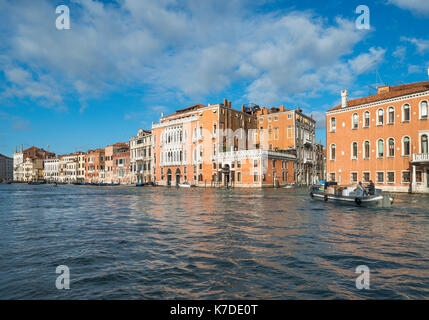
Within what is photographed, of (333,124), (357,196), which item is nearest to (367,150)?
(333,124)

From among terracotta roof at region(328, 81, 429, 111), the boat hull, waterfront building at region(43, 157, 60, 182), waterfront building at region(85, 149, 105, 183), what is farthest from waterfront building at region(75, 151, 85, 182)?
the boat hull

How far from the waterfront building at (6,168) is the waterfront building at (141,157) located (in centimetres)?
10270

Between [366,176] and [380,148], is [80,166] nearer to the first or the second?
[366,176]

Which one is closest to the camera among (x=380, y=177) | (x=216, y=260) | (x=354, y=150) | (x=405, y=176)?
(x=216, y=260)

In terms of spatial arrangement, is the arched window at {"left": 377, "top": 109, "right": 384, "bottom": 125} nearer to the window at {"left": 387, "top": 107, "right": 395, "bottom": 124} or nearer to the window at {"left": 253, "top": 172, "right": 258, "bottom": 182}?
the window at {"left": 387, "top": 107, "right": 395, "bottom": 124}

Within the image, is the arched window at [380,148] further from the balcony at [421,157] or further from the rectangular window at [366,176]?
the balcony at [421,157]

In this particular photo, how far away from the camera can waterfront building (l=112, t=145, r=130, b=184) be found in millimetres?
73062

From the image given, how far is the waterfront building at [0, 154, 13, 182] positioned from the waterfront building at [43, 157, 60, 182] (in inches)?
1768

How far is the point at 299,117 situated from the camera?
5653 cm

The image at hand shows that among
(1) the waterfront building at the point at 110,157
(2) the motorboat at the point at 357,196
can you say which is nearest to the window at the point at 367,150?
(2) the motorboat at the point at 357,196

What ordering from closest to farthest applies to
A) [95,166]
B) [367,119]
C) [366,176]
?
1. [366,176]
2. [367,119]
3. [95,166]

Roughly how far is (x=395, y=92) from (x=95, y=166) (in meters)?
74.6

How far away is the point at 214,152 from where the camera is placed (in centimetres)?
5091

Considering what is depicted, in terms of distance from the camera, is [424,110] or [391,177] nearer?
[424,110]
